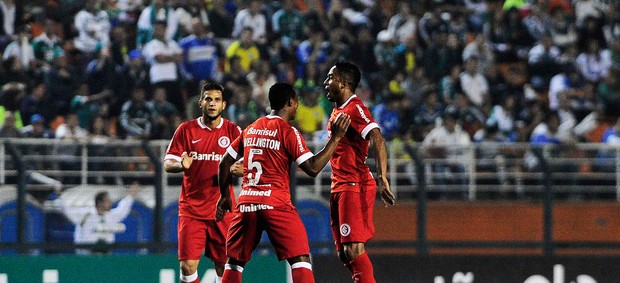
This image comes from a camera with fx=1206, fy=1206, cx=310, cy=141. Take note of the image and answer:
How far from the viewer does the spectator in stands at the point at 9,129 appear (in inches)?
Result: 549

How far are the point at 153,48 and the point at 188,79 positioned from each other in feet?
2.06

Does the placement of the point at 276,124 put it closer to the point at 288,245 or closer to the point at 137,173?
the point at 288,245

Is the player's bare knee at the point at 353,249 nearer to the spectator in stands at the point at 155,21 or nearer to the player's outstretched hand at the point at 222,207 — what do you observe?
the player's outstretched hand at the point at 222,207

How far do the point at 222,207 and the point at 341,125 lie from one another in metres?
1.51

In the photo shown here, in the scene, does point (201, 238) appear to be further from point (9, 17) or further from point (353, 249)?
point (9, 17)

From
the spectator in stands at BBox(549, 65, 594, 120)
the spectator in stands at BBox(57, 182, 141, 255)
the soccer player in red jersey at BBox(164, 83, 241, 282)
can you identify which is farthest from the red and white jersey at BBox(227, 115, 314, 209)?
the spectator in stands at BBox(549, 65, 594, 120)

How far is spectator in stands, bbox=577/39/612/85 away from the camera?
18109 millimetres

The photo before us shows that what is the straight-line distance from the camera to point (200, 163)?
32.2 feet

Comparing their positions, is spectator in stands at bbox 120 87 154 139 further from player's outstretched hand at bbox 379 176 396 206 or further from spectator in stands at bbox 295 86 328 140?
player's outstretched hand at bbox 379 176 396 206

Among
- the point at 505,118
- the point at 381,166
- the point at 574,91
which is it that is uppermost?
the point at 574,91

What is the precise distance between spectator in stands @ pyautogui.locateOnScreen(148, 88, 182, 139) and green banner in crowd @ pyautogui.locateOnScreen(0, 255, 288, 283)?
313cm

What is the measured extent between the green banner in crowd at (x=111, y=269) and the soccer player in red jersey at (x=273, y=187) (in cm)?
331

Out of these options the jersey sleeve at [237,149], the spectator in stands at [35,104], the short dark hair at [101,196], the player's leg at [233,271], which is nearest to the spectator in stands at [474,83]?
the spectator in stands at [35,104]

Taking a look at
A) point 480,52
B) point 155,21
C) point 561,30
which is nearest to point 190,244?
point 155,21
